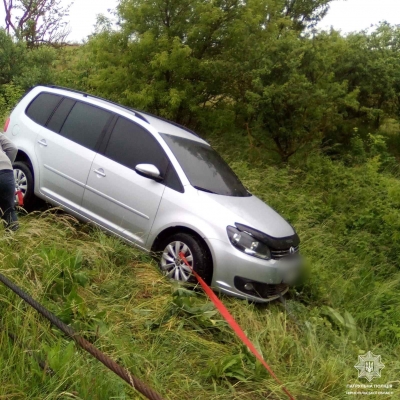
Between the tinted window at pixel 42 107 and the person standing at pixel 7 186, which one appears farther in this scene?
the tinted window at pixel 42 107

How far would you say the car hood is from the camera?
4746 millimetres

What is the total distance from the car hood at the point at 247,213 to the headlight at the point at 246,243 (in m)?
0.12

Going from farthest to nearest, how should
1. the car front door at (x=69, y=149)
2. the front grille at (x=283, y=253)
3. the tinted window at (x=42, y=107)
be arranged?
1. the tinted window at (x=42, y=107)
2. the car front door at (x=69, y=149)
3. the front grille at (x=283, y=253)

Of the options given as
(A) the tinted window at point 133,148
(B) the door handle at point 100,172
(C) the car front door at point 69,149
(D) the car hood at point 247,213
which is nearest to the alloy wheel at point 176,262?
(D) the car hood at point 247,213

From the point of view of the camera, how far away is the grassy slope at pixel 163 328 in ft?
8.93

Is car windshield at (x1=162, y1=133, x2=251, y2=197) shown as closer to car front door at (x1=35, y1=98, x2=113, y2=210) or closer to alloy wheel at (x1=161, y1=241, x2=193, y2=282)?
alloy wheel at (x1=161, y1=241, x2=193, y2=282)

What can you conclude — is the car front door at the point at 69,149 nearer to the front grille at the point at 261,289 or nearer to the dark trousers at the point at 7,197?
the dark trousers at the point at 7,197

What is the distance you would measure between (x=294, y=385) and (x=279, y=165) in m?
7.39

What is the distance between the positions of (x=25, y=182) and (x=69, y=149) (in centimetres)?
81

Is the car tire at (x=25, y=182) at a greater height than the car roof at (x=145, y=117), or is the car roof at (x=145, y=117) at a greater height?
the car roof at (x=145, y=117)

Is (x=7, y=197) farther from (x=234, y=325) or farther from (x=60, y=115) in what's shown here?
(x=234, y=325)

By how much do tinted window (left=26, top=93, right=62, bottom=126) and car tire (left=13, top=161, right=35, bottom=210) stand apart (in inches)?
24.7

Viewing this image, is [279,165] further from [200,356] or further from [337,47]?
[200,356]

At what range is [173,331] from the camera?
11.8ft
